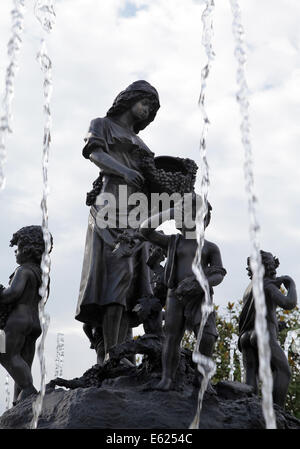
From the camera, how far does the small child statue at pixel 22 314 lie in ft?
20.0

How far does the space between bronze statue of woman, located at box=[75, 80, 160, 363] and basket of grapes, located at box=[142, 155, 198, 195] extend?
0.40ft

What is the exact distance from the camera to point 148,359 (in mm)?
5531

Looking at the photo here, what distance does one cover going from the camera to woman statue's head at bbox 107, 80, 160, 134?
7.50 m

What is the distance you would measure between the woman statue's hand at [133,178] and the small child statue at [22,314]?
43.2 inches

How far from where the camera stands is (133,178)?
7.03 metres

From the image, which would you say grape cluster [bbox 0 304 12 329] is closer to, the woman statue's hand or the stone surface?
the stone surface

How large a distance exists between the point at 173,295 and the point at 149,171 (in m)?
2.12

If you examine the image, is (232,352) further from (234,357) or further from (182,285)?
(182,285)

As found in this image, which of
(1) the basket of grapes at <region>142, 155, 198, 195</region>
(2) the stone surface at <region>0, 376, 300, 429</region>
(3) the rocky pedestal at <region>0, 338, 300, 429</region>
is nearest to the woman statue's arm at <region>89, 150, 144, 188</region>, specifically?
(1) the basket of grapes at <region>142, 155, 198, 195</region>

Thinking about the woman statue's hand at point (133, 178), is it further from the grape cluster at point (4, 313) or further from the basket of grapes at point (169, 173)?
the grape cluster at point (4, 313)

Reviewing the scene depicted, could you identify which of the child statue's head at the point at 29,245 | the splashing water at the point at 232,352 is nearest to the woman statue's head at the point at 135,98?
the child statue's head at the point at 29,245

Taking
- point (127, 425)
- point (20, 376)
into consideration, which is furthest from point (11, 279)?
point (127, 425)

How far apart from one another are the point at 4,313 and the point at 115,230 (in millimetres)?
1364

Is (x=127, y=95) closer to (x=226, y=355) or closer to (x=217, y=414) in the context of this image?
(x=217, y=414)
